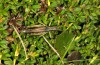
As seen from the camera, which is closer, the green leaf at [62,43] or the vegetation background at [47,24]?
the vegetation background at [47,24]

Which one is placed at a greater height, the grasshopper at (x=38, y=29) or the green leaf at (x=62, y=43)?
the grasshopper at (x=38, y=29)

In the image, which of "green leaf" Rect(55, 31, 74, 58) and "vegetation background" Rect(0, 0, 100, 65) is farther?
"green leaf" Rect(55, 31, 74, 58)

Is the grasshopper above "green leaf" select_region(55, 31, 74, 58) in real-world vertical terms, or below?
above

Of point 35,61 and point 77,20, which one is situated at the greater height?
point 77,20

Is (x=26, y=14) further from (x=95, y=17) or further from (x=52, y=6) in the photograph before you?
(x=95, y=17)

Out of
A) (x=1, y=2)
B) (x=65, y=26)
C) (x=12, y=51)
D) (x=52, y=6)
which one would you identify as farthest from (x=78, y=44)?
(x=1, y=2)

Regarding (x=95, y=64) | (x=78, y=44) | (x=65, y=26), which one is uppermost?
(x=65, y=26)

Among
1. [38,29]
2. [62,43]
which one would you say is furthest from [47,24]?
[62,43]

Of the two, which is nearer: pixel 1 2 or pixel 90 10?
pixel 1 2
